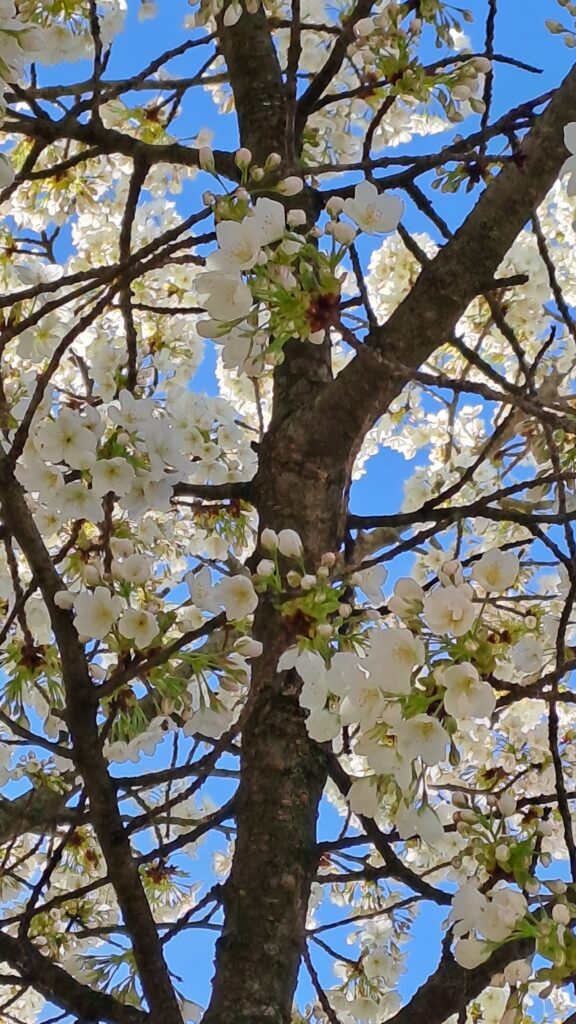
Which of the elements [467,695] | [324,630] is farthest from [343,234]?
[467,695]

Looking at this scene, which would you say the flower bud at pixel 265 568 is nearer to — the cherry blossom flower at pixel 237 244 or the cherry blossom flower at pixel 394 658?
the cherry blossom flower at pixel 394 658

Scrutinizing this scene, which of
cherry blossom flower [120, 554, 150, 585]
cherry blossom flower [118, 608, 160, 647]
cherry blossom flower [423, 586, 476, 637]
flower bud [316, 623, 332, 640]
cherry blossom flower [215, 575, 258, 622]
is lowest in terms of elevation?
cherry blossom flower [423, 586, 476, 637]

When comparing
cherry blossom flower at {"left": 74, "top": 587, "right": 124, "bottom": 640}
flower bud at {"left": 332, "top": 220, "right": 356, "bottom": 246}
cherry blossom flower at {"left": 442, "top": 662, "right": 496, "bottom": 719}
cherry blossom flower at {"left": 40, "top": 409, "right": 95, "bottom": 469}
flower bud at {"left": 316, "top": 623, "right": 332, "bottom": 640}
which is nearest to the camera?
cherry blossom flower at {"left": 442, "top": 662, "right": 496, "bottom": 719}

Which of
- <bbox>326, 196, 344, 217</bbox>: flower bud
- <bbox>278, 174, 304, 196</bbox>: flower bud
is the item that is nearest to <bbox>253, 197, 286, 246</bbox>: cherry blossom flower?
<bbox>326, 196, 344, 217</bbox>: flower bud

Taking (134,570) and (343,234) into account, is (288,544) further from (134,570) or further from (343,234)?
(343,234)

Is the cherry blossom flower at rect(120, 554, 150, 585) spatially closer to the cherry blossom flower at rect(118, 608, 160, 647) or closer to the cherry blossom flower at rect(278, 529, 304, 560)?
the cherry blossom flower at rect(118, 608, 160, 647)

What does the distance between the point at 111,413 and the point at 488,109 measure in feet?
3.94

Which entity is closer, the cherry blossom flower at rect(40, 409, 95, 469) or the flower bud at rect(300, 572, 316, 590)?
the flower bud at rect(300, 572, 316, 590)

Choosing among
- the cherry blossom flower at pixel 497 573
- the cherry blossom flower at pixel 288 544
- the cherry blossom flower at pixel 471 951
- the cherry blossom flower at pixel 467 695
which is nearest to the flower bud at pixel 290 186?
the cherry blossom flower at pixel 288 544

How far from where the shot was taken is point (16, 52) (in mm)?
1809

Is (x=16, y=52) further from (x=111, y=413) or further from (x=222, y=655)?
(x=222, y=655)

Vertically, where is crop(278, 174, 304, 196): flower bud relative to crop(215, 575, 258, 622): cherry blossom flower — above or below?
above

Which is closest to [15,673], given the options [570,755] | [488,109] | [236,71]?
[488,109]

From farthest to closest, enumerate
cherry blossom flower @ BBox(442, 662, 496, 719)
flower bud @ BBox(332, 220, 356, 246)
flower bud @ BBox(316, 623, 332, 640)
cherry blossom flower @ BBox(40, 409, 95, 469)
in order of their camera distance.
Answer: cherry blossom flower @ BBox(40, 409, 95, 469)
flower bud @ BBox(332, 220, 356, 246)
flower bud @ BBox(316, 623, 332, 640)
cherry blossom flower @ BBox(442, 662, 496, 719)
